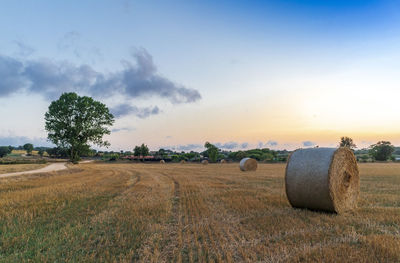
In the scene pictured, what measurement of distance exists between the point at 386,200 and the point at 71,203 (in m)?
12.2

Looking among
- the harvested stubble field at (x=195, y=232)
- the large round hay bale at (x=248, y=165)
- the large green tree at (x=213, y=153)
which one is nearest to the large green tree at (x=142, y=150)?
the large green tree at (x=213, y=153)

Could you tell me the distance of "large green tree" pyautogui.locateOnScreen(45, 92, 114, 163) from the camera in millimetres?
36919

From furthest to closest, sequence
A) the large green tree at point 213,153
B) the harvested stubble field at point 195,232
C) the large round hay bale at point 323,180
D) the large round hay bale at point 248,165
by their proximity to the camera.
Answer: the large green tree at point 213,153 < the large round hay bale at point 248,165 < the large round hay bale at point 323,180 < the harvested stubble field at point 195,232

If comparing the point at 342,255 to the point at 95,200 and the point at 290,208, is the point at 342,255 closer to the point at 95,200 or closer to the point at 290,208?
the point at 290,208

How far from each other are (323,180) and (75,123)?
38.7m

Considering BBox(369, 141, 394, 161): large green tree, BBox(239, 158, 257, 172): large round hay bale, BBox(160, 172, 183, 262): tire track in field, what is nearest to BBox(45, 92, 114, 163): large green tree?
BBox(239, 158, 257, 172): large round hay bale

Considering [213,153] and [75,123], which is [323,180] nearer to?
[75,123]

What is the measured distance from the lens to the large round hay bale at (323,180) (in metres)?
7.48

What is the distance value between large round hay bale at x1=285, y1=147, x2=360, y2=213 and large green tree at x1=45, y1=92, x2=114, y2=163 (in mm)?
36758

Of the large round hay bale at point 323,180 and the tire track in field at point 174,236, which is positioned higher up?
the large round hay bale at point 323,180

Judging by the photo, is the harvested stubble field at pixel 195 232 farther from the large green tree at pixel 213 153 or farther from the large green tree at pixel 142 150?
the large green tree at pixel 142 150

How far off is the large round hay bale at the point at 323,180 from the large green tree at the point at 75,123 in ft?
121

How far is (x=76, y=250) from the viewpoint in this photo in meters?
4.59

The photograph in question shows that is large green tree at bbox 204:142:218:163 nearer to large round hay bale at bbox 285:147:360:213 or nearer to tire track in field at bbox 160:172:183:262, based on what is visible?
large round hay bale at bbox 285:147:360:213
